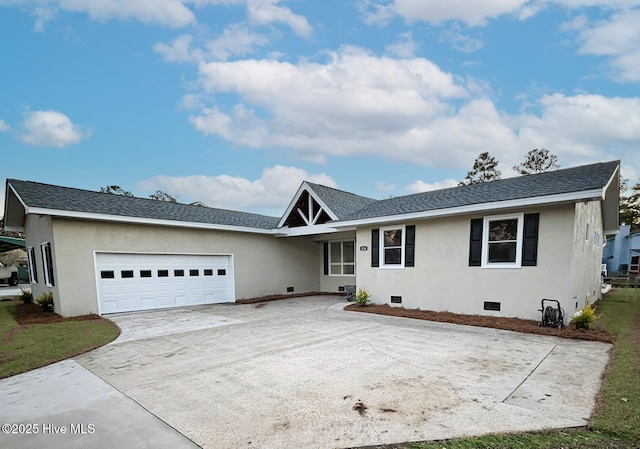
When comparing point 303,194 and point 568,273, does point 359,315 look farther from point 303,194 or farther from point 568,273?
point 303,194

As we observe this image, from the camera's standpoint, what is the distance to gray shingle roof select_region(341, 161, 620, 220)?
7124mm

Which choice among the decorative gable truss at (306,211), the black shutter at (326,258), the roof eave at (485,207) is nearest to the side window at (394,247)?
the roof eave at (485,207)

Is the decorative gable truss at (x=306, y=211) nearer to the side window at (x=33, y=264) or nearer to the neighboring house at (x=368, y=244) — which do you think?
the neighboring house at (x=368, y=244)

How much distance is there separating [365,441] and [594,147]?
2458 centimetres

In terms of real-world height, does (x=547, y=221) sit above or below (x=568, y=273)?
above

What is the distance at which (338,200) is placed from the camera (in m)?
13.8

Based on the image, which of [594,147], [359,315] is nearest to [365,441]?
[359,315]

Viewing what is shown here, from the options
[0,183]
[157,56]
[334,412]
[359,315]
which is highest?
[157,56]

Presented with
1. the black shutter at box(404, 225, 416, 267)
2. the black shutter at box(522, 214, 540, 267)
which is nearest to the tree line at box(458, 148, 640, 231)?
the black shutter at box(404, 225, 416, 267)

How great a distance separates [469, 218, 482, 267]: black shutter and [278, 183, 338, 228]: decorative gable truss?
524 centimetres

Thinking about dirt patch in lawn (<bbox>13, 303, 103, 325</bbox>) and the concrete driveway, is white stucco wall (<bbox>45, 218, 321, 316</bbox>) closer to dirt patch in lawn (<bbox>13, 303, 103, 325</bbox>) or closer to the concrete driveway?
dirt patch in lawn (<bbox>13, 303, 103, 325</bbox>)

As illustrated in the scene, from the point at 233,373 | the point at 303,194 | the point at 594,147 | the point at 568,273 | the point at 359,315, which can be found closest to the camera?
the point at 233,373

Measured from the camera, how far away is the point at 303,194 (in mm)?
13703

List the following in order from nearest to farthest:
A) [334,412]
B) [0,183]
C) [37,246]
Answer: [334,412] < [37,246] < [0,183]
